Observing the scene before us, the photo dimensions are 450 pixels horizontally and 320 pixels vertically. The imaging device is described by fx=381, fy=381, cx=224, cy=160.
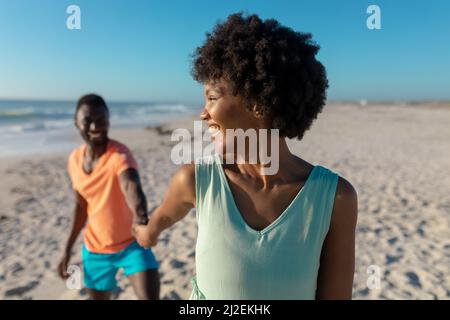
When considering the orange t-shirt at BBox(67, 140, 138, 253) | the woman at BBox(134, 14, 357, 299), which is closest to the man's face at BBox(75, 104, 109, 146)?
the orange t-shirt at BBox(67, 140, 138, 253)

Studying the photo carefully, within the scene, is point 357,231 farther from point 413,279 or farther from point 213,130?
point 213,130

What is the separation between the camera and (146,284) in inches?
92.5

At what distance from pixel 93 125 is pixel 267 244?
1774 mm

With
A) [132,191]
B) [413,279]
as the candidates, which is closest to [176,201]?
[132,191]

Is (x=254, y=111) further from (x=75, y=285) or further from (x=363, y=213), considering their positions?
Result: (x=363, y=213)

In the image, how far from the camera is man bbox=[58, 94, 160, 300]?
2365mm

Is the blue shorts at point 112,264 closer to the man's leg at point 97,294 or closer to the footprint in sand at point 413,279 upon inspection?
the man's leg at point 97,294

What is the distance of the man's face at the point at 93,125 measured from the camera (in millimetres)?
2531

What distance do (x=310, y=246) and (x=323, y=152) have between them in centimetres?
1098

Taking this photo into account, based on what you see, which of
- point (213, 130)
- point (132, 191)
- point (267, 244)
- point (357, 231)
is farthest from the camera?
point (357, 231)

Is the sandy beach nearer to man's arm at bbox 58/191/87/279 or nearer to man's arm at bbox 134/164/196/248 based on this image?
man's arm at bbox 58/191/87/279

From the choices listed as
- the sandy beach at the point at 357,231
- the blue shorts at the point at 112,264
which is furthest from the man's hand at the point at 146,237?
the sandy beach at the point at 357,231

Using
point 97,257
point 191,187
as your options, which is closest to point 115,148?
point 97,257
